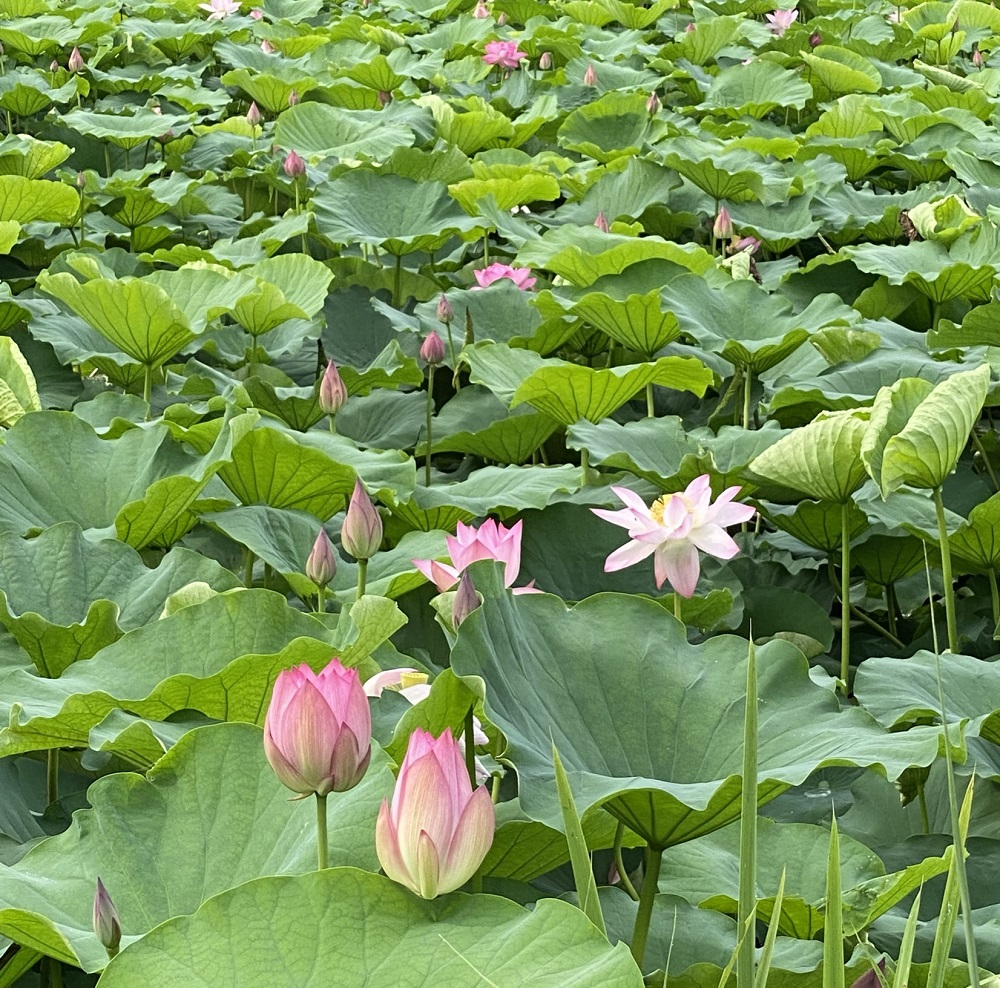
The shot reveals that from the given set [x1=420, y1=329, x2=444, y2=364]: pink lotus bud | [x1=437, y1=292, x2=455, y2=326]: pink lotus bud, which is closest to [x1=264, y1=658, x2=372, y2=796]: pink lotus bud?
[x1=420, y1=329, x2=444, y2=364]: pink lotus bud

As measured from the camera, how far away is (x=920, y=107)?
344 centimetres

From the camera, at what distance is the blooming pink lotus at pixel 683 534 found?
1209 mm

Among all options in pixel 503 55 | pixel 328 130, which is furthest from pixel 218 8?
pixel 328 130

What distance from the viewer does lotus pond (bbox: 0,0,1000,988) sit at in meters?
0.68

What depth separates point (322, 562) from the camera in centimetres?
118

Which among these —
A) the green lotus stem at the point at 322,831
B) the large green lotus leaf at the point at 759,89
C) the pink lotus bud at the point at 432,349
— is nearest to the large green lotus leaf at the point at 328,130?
the large green lotus leaf at the point at 759,89

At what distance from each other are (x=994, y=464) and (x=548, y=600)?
3.86ft

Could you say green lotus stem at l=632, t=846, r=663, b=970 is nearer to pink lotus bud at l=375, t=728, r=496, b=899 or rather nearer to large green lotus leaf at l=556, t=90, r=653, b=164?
pink lotus bud at l=375, t=728, r=496, b=899

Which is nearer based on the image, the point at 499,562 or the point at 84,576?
the point at 499,562

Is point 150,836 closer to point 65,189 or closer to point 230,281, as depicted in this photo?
point 230,281

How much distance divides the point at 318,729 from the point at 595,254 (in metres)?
1.68

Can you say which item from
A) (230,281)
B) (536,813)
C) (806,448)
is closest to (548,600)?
(536,813)

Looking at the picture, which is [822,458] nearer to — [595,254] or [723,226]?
[595,254]

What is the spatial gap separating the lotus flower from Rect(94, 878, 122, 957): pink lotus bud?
4.47m
